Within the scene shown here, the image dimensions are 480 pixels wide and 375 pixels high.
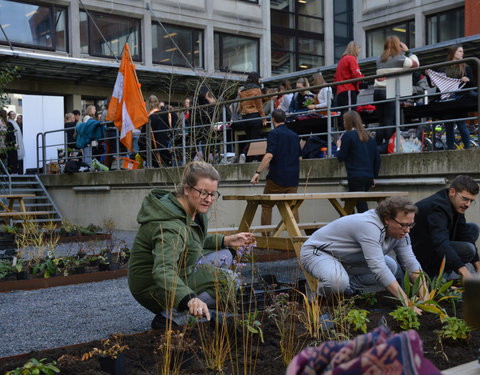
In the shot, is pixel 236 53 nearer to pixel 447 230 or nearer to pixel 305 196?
pixel 305 196

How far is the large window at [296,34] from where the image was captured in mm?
27219

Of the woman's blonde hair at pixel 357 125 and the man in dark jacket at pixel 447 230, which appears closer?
the man in dark jacket at pixel 447 230

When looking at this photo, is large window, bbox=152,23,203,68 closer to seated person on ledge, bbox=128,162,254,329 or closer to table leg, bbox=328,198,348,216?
table leg, bbox=328,198,348,216

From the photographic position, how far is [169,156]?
41.8ft

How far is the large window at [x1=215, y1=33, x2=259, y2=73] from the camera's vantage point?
24484 millimetres

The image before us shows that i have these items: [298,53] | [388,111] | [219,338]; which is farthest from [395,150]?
[298,53]

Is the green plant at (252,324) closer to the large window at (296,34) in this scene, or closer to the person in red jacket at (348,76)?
the person in red jacket at (348,76)

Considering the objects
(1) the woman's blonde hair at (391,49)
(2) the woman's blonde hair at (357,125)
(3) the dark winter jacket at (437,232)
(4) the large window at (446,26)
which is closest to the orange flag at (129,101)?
(1) the woman's blonde hair at (391,49)

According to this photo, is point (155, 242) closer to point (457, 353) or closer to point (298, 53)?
point (457, 353)

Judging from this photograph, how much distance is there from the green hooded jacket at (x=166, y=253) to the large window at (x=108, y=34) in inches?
674

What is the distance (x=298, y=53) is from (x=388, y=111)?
1959 cm

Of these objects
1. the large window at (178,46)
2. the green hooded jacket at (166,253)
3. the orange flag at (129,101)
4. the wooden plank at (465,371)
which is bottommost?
the wooden plank at (465,371)

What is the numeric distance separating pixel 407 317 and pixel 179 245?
143 centimetres

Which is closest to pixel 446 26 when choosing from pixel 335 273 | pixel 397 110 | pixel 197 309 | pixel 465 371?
pixel 397 110
